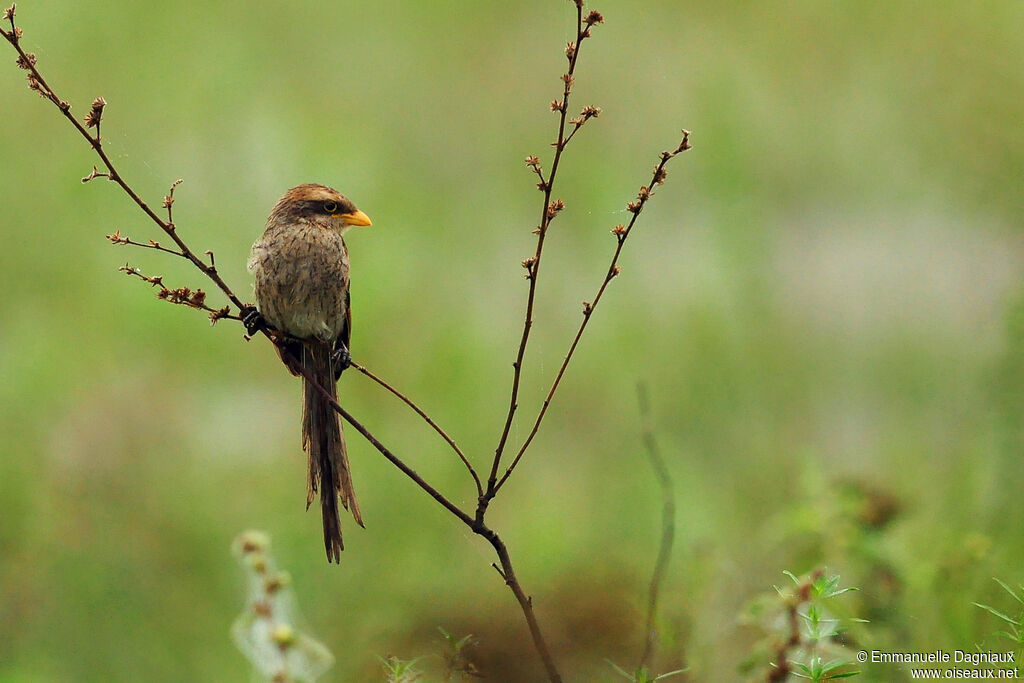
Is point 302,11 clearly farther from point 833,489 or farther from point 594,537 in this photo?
point 833,489

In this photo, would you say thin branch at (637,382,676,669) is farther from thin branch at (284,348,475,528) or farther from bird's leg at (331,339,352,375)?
bird's leg at (331,339,352,375)

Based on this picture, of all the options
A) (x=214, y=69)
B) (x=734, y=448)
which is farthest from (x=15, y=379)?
(x=734, y=448)

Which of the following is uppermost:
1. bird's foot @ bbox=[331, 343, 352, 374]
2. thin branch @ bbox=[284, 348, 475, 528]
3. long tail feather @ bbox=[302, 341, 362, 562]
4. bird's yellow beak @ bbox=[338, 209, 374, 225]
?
bird's yellow beak @ bbox=[338, 209, 374, 225]

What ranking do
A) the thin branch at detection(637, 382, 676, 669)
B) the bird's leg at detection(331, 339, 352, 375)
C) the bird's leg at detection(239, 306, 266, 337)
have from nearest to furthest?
1. the thin branch at detection(637, 382, 676, 669)
2. the bird's leg at detection(239, 306, 266, 337)
3. the bird's leg at detection(331, 339, 352, 375)

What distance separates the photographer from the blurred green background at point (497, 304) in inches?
181

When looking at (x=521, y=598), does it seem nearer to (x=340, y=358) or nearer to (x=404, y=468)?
(x=404, y=468)

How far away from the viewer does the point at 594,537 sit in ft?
16.5

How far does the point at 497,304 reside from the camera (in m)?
6.19

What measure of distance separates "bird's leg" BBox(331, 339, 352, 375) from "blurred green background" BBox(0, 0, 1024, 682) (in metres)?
0.88

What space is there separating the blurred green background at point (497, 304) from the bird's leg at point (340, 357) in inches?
34.8

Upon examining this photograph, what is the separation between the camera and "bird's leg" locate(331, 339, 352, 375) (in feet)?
11.2

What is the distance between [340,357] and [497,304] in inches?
110

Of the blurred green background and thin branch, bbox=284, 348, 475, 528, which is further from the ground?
the blurred green background

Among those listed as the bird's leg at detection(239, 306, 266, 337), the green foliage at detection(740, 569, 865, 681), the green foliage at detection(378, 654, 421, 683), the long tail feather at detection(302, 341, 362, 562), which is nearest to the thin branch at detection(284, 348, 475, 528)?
the green foliage at detection(378, 654, 421, 683)
